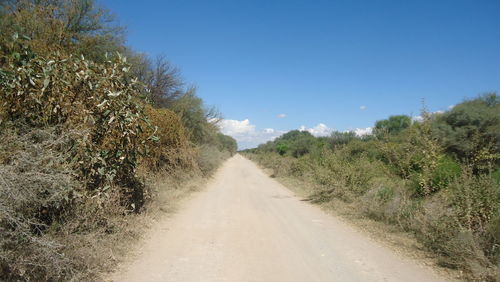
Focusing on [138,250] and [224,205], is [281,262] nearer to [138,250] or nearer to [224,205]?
Answer: [138,250]

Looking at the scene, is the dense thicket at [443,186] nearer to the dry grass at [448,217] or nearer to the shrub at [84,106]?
the dry grass at [448,217]

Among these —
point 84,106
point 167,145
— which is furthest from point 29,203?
point 167,145

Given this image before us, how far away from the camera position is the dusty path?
4.62 m

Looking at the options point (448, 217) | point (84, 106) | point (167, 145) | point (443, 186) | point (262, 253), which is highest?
point (84, 106)

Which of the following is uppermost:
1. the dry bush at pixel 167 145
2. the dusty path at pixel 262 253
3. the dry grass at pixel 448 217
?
the dry bush at pixel 167 145

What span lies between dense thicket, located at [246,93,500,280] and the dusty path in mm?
910

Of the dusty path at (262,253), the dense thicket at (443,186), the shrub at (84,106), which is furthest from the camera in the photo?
the dense thicket at (443,186)

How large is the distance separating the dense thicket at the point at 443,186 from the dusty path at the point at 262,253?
35.8 inches

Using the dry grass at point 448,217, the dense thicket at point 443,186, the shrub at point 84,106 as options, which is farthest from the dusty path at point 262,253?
the shrub at point 84,106

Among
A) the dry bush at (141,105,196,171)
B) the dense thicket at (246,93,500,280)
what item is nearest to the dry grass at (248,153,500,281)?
the dense thicket at (246,93,500,280)

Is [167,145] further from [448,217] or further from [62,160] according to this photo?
[448,217]

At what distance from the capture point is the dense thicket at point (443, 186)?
207 inches

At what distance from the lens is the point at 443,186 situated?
29.3 feet

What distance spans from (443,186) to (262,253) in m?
6.65
